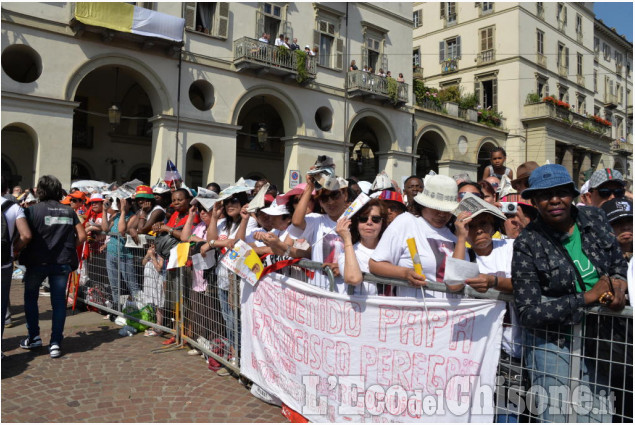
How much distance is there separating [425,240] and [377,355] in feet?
2.73

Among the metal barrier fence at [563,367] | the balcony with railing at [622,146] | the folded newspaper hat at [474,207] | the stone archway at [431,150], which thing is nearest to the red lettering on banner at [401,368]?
the metal barrier fence at [563,367]

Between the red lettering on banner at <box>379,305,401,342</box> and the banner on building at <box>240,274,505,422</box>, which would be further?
the red lettering on banner at <box>379,305,401,342</box>

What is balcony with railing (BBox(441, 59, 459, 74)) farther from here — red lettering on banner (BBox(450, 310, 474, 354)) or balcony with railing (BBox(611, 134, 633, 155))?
red lettering on banner (BBox(450, 310, 474, 354))

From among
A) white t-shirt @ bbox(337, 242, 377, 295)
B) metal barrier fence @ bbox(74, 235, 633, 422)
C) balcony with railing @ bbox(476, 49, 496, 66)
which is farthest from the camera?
balcony with railing @ bbox(476, 49, 496, 66)

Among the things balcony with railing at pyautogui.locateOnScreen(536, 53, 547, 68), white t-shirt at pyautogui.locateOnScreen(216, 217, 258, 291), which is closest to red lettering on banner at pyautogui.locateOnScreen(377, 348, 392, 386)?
white t-shirt at pyautogui.locateOnScreen(216, 217, 258, 291)

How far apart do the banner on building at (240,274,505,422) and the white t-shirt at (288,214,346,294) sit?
175 millimetres

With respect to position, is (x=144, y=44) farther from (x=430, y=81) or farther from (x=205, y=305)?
(x=430, y=81)

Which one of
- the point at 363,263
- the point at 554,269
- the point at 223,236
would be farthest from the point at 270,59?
the point at 554,269

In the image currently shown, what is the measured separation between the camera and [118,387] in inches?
176

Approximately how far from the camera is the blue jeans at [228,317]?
4.72 m

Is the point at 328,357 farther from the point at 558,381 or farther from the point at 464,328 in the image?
the point at 558,381

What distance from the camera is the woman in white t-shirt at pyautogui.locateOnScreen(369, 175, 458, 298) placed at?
3252mm

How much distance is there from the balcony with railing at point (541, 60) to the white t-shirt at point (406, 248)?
3257 cm

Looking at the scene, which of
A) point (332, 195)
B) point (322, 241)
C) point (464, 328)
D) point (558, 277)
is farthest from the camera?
point (332, 195)
